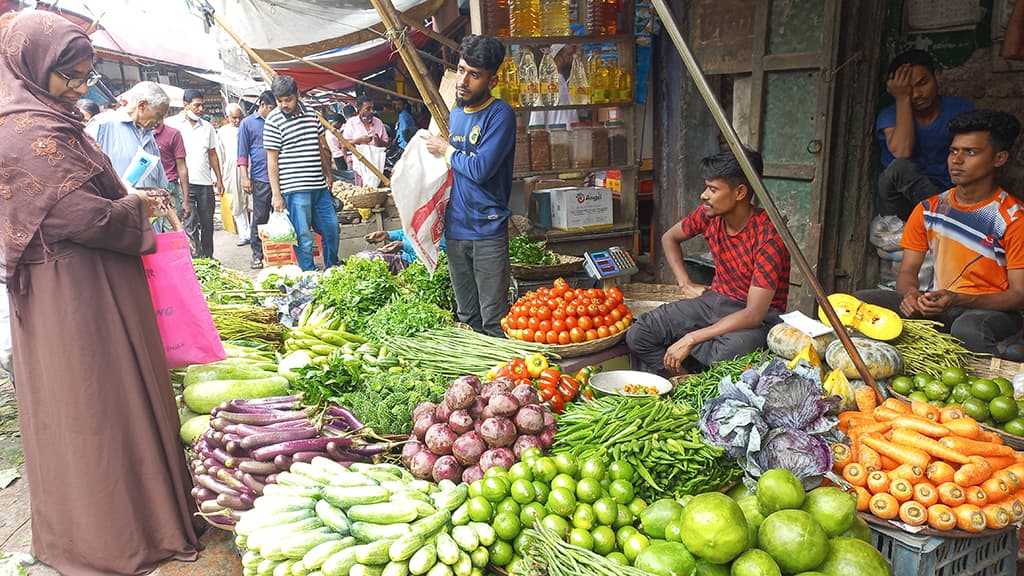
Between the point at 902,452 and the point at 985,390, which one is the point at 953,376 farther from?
the point at 902,452

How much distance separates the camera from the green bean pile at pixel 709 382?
2.95 m

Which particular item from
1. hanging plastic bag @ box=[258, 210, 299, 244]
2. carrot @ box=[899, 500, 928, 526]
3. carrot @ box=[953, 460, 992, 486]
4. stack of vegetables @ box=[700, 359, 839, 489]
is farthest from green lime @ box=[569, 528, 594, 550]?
hanging plastic bag @ box=[258, 210, 299, 244]

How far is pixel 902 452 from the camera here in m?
2.35

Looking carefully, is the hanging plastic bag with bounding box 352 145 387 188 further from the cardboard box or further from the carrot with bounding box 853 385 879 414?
the carrot with bounding box 853 385 879 414

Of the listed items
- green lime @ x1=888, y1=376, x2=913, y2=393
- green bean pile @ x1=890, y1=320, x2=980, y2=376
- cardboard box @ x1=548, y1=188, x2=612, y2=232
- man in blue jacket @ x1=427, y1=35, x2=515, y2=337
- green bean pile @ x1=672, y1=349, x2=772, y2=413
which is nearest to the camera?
green bean pile @ x1=672, y1=349, x2=772, y2=413

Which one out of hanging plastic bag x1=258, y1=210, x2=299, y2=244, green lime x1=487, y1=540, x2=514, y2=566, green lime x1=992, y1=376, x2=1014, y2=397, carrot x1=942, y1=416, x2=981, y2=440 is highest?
hanging plastic bag x1=258, y1=210, x2=299, y2=244

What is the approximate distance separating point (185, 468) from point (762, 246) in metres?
3.19

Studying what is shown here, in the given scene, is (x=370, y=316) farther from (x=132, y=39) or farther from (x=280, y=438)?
(x=132, y=39)

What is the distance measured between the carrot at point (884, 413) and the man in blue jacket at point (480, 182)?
7.62 ft

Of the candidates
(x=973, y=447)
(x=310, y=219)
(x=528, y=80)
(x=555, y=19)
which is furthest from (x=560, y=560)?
(x=310, y=219)

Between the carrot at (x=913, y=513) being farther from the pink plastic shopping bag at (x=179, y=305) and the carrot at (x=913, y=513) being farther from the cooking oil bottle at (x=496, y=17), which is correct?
the cooking oil bottle at (x=496, y=17)

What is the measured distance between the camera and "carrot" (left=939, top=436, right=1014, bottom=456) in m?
2.33

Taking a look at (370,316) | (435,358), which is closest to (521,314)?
(435,358)

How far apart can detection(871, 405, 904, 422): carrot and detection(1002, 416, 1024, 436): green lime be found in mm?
525
